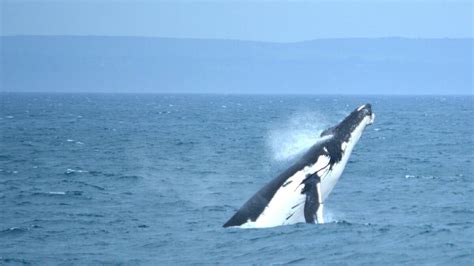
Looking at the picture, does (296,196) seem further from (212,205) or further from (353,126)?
(212,205)

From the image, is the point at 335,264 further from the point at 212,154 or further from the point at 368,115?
the point at 212,154

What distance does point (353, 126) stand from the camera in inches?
793

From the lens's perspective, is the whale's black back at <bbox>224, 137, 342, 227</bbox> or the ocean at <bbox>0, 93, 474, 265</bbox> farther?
the whale's black back at <bbox>224, 137, 342, 227</bbox>

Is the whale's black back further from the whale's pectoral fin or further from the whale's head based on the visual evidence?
the whale's pectoral fin

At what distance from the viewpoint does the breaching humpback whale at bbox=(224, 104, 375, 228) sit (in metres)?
19.2

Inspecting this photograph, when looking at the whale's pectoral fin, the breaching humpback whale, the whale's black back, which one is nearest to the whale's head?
the breaching humpback whale

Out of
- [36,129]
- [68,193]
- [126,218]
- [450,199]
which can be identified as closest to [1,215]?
[126,218]

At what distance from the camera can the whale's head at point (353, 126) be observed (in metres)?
20.1

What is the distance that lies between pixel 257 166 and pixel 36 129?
39.1 metres

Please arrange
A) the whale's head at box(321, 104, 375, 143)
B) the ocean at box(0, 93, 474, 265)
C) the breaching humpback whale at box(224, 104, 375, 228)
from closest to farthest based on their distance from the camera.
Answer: the ocean at box(0, 93, 474, 265) < the breaching humpback whale at box(224, 104, 375, 228) < the whale's head at box(321, 104, 375, 143)

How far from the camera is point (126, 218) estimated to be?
988 inches

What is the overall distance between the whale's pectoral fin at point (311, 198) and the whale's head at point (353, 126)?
130cm

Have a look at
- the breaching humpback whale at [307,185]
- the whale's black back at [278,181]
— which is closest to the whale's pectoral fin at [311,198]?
the breaching humpback whale at [307,185]

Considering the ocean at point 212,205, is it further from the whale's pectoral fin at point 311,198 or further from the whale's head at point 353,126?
the whale's head at point 353,126
